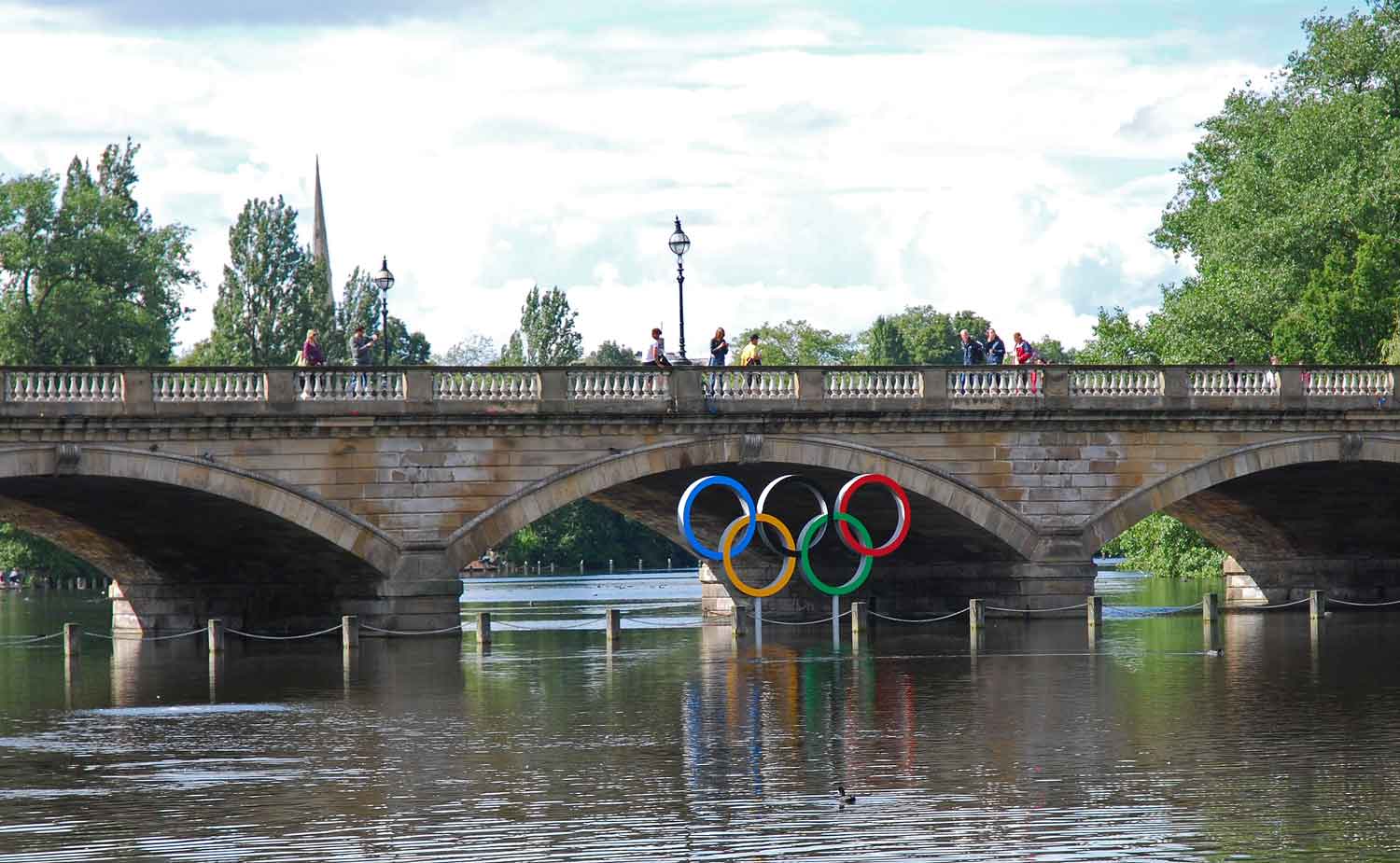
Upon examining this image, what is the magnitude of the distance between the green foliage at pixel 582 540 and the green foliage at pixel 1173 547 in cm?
5724

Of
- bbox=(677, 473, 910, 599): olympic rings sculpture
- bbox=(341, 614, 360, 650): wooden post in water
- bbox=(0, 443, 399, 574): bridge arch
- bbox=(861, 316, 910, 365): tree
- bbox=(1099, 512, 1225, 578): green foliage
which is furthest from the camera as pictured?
bbox=(861, 316, 910, 365): tree

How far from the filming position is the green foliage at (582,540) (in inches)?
5261

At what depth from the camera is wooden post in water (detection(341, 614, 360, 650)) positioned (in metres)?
45.8

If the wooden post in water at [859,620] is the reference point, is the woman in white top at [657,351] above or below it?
above

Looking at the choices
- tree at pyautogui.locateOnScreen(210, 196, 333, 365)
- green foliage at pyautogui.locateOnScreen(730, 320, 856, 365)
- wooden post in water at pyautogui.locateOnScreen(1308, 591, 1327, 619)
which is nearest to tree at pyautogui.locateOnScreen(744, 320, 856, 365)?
green foliage at pyautogui.locateOnScreen(730, 320, 856, 365)

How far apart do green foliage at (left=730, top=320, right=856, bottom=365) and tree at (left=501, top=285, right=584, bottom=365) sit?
57.4ft

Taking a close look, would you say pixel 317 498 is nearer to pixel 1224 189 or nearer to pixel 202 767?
pixel 202 767

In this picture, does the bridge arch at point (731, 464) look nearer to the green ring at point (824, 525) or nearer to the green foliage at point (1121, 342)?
the green ring at point (824, 525)

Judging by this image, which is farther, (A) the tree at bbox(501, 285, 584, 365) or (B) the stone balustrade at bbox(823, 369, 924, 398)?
(A) the tree at bbox(501, 285, 584, 365)

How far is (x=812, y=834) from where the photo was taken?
21.7 meters

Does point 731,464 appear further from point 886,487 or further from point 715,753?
point 715,753

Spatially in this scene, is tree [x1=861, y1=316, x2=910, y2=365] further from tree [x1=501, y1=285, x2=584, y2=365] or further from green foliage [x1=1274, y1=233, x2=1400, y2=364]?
green foliage [x1=1274, y1=233, x2=1400, y2=364]

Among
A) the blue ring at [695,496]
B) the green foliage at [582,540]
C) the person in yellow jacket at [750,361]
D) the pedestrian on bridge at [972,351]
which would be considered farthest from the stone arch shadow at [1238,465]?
the green foliage at [582,540]

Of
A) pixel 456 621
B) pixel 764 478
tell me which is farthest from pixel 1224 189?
pixel 456 621
